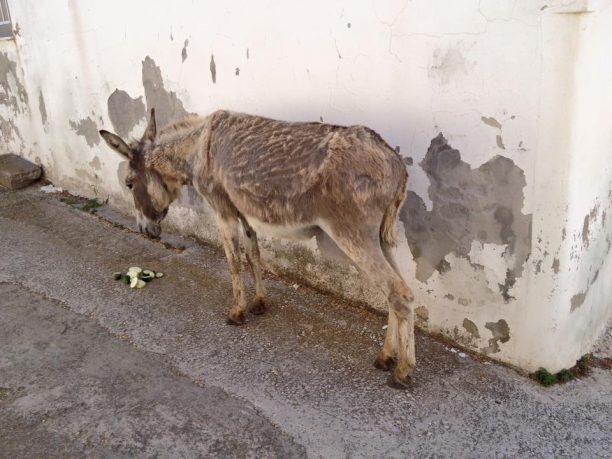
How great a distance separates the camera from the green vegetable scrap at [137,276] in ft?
15.3

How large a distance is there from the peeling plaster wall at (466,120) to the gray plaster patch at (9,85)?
10.2ft

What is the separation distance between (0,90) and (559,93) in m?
7.12

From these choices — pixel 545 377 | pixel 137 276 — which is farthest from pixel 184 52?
pixel 545 377

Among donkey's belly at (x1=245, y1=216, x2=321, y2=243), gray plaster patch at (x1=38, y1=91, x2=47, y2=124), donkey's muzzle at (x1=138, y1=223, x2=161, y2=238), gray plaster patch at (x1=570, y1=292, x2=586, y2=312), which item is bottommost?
gray plaster patch at (x1=570, y1=292, x2=586, y2=312)

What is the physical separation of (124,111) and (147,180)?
1.73 metres

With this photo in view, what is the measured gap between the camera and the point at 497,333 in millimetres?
3453

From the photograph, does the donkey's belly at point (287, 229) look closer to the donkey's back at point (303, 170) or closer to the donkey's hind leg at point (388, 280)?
the donkey's back at point (303, 170)

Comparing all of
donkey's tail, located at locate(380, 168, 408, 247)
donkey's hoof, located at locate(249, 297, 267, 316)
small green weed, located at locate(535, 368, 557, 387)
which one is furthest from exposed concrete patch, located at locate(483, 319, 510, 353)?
donkey's hoof, located at locate(249, 297, 267, 316)

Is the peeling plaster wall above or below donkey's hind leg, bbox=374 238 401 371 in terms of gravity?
above

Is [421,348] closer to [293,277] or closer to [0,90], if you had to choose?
[293,277]

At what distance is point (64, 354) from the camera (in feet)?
12.2

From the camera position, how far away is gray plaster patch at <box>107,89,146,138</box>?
5.50 m

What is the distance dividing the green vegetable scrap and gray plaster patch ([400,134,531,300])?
2308mm

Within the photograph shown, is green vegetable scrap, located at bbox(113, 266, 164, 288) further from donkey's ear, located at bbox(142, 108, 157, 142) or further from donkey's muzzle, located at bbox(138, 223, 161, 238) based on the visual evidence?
donkey's ear, located at bbox(142, 108, 157, 142)
